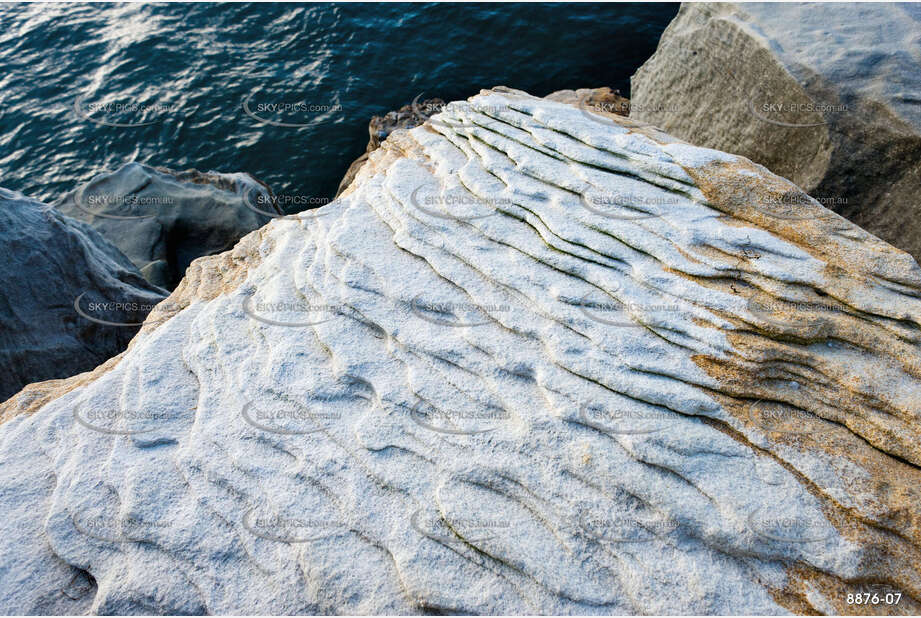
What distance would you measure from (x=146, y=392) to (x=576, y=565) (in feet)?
15.5

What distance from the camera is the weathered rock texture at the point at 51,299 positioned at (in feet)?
27.2

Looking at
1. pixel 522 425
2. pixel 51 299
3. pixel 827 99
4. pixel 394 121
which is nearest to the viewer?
pixel 522 425

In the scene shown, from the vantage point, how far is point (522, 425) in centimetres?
593

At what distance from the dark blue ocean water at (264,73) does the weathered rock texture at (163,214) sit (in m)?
2.15

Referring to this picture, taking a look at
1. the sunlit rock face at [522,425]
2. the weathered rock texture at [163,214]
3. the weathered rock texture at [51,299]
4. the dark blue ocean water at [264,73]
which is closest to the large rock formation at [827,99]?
the sunlit rock face at [522,425]

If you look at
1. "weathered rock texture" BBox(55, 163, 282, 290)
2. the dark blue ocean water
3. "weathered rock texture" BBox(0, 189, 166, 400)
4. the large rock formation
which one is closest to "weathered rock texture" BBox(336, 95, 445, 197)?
the dark blue ocean water

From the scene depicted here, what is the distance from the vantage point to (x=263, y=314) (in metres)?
7.37

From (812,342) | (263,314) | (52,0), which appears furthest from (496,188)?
(52,0)

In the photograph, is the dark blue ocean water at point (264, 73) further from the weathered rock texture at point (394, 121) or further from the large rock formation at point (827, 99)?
the large rock formation at point (827, 99)

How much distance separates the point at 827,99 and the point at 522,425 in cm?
606

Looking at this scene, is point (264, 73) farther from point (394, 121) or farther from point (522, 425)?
point (522, 425)

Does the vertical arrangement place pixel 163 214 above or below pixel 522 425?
below

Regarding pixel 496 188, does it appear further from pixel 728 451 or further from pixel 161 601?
pixel 161 601

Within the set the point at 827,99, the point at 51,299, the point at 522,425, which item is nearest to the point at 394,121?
the point at 51,299
